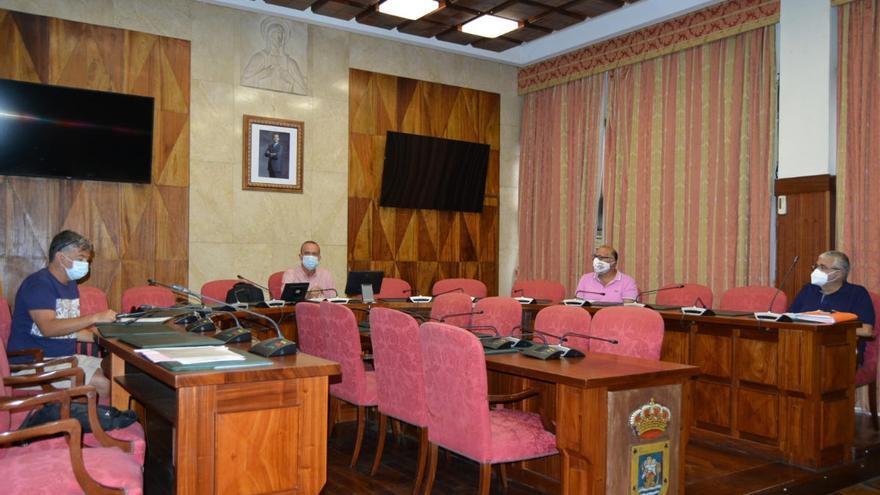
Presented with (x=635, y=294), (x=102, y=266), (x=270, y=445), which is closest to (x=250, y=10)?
(x=102, y=266)

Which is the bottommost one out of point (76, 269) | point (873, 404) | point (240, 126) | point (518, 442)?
point (873, 404)

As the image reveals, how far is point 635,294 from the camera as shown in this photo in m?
6.33

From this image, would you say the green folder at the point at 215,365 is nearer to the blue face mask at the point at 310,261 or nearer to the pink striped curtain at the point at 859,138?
the blue face mask at the point at 310,261

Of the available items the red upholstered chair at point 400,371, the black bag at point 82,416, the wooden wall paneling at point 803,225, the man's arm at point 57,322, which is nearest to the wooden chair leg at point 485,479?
the red upholstered chair at point 400,371

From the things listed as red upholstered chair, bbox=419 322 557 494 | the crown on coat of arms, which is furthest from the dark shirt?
red upholstered chair, bbox=419 322 557 494

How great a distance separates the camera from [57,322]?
366 cm

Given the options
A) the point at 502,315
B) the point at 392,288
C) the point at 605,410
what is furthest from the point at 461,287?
the point at 605,410

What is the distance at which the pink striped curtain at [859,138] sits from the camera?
5750mm

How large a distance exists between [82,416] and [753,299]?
16.0 ft

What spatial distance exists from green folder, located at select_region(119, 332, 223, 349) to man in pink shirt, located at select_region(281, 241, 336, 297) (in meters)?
3.00

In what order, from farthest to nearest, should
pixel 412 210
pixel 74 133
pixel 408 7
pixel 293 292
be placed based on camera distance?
pixel 412 210, pixel 408 7, pixel 74 133, pixel 293 292

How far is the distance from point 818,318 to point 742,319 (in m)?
0.47

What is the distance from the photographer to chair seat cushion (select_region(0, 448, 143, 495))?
216 centimetres

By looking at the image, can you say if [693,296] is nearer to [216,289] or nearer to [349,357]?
[349,357]
